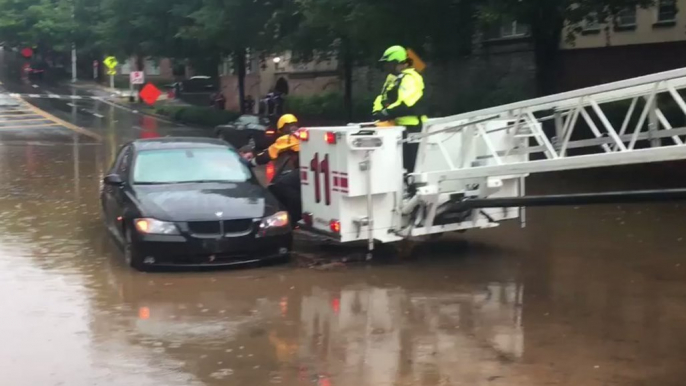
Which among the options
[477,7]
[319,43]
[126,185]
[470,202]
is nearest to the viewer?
[470,202]

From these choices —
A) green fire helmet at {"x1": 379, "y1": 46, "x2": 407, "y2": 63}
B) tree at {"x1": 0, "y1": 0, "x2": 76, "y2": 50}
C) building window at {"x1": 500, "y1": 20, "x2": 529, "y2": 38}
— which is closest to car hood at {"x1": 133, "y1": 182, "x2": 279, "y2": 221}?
green fire helmet at {"x1": 379, "y1": 46, "x2": 407, "y2": 63}

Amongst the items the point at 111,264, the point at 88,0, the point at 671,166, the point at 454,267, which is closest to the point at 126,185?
the point at 111,264

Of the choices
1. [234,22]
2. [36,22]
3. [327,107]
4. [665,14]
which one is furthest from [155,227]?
[36,22]

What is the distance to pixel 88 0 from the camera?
47.4 metres

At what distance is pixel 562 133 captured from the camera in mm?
9312

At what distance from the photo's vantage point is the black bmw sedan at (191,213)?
391 inches

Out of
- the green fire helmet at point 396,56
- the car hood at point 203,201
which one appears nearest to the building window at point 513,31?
the green fire helmet at point 396,56

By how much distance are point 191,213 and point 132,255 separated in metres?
0.79

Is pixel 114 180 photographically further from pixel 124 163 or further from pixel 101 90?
pixel 101 90

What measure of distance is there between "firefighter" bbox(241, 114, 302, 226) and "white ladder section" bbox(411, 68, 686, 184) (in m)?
1.87

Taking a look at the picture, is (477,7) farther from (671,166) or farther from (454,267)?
(454,267)

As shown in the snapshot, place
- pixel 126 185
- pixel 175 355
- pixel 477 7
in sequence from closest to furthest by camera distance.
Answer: pixel 175 355 → pixel 126 185 → pixel 477 7

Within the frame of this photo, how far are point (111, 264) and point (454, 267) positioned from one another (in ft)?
12.7

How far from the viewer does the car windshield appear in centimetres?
1114
